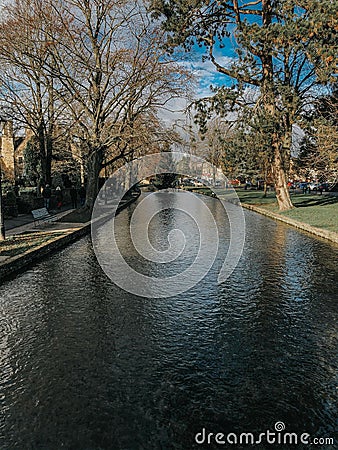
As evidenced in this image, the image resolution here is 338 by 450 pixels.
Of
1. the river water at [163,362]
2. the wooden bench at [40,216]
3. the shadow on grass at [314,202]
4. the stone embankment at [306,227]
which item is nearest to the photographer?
the river water at [163,362]

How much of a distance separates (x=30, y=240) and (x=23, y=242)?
0.51 m

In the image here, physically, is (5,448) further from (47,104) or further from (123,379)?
(47,104)

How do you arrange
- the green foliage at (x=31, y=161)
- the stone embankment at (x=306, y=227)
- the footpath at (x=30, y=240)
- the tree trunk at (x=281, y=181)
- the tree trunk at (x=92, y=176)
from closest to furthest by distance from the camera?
1. the footpath at (x=30, y=240)
2. the stone embankment at (x=306, y=227)
3. the tree trunk at (x=92, y=176)
4. the tree trunk at (x=281, y=181)
5. the green foliage at (x=31, y=161)

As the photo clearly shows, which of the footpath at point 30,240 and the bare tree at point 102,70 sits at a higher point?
the bare tree at point 102,70

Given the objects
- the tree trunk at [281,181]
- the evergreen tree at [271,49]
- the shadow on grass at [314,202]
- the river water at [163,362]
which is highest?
the evergreen tree at [271,49]

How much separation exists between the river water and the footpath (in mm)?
1267

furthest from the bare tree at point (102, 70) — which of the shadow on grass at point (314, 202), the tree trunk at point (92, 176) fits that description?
the shadow on grass at point (314, 202)

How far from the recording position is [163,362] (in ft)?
17.4

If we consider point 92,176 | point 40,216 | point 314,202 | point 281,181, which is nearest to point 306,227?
point 281,181

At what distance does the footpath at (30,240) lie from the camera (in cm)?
1049

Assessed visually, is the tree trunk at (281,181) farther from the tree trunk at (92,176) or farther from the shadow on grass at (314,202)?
the tree trunk at (92,176)

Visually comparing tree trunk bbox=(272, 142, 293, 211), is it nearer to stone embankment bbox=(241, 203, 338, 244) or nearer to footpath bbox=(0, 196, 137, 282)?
stone embankment bbox=(241, 203, 338, 244)

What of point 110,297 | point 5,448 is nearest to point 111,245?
point 110,297

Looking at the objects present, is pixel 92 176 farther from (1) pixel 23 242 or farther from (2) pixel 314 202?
(2) pixel 314 202
